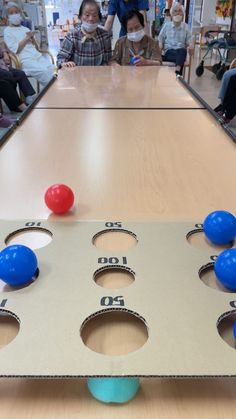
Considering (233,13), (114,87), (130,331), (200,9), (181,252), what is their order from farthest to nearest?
1. (200,9)
2. (233,13)
3. (114,87)
4. (181,252)
5. (130,331)

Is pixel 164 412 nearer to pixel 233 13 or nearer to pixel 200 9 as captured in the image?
pixel 233 13

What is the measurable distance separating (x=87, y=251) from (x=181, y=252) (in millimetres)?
187

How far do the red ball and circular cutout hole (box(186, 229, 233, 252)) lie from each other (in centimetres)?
29

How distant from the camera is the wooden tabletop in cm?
183

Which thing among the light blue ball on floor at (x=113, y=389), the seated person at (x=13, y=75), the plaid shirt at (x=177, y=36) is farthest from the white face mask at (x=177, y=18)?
the light blue ball on floor at (x=113, y=389)

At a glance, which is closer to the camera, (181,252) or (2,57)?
(181,252)

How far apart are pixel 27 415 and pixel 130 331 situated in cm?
19

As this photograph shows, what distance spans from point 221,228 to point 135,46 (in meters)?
2.85

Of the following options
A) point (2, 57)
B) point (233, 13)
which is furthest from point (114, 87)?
point (233, 13)

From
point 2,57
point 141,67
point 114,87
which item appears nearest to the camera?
point 114,87

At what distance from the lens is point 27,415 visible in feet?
1.47

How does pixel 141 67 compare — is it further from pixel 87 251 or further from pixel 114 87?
pixel 87 251

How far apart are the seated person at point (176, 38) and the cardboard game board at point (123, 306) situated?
4101mm

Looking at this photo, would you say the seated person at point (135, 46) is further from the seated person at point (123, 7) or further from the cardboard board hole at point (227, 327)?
the cardboard board hole at point (227, 327)
